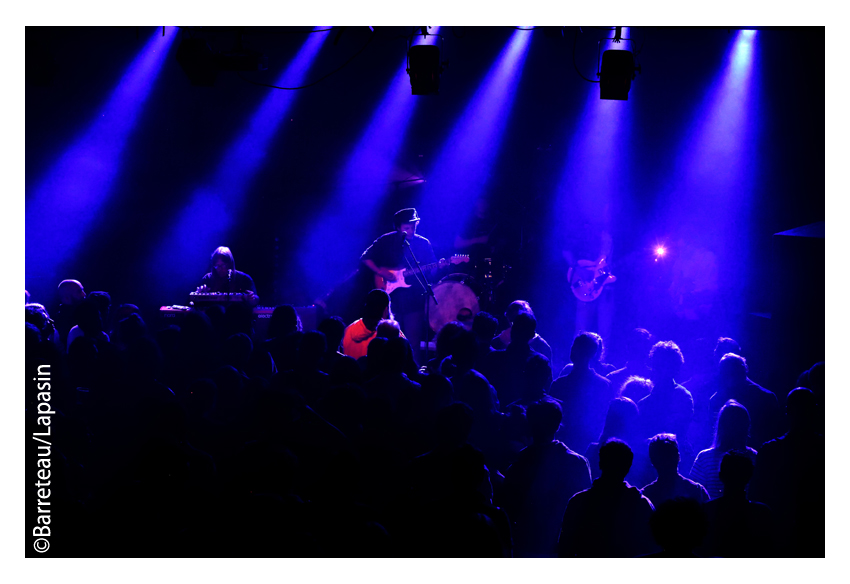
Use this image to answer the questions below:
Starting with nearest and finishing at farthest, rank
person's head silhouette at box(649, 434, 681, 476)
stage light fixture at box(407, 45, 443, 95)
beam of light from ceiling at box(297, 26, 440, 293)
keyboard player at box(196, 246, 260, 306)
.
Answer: person's head silhouette at box(649, 434, 681, 476) → stage light fixture at box(407, 45, 443, 95) → keyboard player at box(196, 246, 260, 306) → beam of light from ceiling at box(297, 26, 440, 293)

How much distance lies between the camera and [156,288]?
7.85 meters

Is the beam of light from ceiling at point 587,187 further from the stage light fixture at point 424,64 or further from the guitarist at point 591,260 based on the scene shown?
the stage light fixture at point 424,64

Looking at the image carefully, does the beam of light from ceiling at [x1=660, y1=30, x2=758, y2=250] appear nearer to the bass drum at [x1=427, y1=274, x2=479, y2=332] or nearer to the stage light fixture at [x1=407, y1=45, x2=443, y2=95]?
the bass drum at [x1=427, y1=274, x2=479, y2=332]

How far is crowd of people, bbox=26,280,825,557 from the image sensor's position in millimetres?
2229

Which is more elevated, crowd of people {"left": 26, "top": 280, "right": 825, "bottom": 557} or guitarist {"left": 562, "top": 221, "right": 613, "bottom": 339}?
guitarist {"left": 562, "top": 221, "right": 613, "bottom": 339}

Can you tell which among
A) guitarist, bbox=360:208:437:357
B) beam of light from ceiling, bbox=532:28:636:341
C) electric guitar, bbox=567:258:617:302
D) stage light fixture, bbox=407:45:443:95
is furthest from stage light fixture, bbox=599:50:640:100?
electric guitar, bbox=567:258:617:302

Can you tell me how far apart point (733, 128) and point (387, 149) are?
403cm

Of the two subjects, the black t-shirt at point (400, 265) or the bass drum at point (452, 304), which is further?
the bass drum at point (452, 304)

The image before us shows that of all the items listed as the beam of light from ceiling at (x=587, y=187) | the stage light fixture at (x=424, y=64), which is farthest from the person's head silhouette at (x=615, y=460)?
the beam of light from ceiling at (x=587, y=187)

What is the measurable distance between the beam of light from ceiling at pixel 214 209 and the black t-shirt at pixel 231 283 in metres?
2.43

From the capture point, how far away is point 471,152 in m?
7.78

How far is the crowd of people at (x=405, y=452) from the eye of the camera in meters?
2.23

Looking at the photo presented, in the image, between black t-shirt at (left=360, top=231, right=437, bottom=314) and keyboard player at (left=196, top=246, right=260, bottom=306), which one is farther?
black t-shirt at (left=360, top=231, right=437, bottom=314)

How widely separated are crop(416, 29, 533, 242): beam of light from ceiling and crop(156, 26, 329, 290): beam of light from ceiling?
7.40ft
